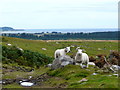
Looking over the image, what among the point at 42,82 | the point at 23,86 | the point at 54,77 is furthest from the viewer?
the point at 54,77

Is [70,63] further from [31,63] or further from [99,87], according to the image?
[31,63]

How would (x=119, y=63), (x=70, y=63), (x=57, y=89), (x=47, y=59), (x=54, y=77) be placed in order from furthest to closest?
(x=47, y=59) < (x=119, y=63) < (x=70, y=63) < (x=54, y=77) < (x=57, y=89)

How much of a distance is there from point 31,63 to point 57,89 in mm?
20711

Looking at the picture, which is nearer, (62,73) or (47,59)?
(62,73)

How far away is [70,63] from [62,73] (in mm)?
2116

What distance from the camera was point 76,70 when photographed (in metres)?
22.0

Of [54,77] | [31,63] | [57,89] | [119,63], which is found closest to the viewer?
[57,89]

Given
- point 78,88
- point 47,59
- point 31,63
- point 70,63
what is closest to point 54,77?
point 70,63

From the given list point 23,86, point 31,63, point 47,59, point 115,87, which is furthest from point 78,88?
point 47,59

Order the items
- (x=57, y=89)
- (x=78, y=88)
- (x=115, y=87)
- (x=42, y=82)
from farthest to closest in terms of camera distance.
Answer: (x=42, y=82)
(x=57, y=89)
(x=78, y=88)
(x=115, y=87)

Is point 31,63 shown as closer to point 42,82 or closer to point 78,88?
point 42,82

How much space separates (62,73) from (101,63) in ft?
21.9

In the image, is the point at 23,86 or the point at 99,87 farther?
the point at 23,86

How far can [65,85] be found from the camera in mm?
18156
